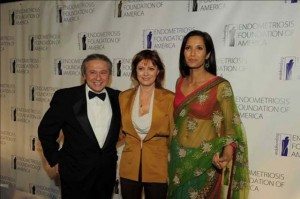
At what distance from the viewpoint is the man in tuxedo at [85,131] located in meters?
2.01

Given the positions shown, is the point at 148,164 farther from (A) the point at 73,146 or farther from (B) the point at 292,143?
(B) the point at 292,143

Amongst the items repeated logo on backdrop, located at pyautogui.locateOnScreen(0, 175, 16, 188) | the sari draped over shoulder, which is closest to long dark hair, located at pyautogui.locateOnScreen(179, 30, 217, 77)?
the sari draped over shoulder

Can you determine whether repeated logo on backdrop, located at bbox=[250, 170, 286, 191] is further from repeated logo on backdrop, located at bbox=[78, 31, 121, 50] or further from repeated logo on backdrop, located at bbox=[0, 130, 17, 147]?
repeated logo on backdrop, located at bbox=[0, 130, 17, 147]

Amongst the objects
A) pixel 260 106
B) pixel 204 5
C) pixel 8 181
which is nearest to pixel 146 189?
pixel 260 106

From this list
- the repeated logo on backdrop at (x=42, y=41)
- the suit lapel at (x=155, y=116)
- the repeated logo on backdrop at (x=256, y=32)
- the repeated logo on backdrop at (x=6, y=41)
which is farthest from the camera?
the repeated logo on backdrop at (x=6, y=41)

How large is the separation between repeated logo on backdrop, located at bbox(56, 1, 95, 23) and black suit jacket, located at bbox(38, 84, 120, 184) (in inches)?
38.4

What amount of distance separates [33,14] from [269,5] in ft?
6.78

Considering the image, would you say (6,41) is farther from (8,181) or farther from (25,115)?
(8,181)

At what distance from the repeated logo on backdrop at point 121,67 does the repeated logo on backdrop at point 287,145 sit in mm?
1197

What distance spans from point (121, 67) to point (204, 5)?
2.63ft

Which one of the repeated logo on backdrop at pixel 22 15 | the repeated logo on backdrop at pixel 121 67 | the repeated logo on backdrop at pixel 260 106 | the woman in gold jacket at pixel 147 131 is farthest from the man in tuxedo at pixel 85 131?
the repeated logo on backdrop at pixel 22 15

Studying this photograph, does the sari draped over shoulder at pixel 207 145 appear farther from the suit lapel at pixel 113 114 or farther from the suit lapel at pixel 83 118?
the suit lapel at pixel 83 118

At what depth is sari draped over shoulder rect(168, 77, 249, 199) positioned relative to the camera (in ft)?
5.98

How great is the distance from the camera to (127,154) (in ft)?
6.64
